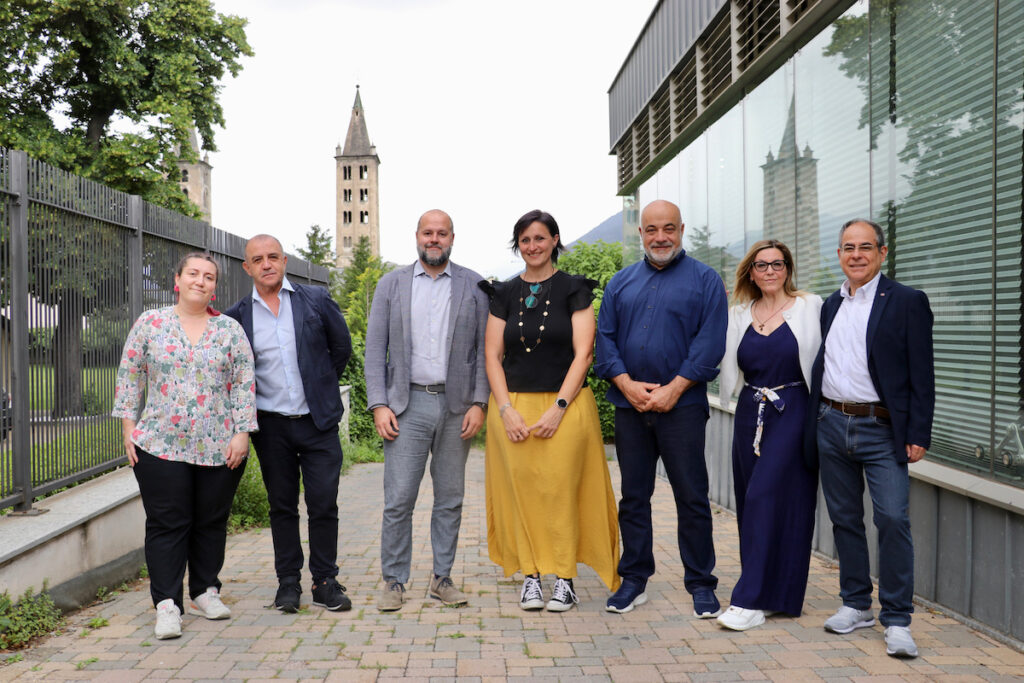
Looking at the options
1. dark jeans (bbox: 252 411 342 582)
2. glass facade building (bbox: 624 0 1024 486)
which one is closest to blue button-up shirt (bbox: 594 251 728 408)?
glass facade building (bbox: 624 0 1024 486)

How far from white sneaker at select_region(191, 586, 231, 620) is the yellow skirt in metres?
1.56

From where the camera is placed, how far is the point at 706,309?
4438 mm

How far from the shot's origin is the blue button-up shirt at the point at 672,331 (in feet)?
14.4

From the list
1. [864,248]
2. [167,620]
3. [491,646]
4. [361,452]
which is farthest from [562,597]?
[361,452]

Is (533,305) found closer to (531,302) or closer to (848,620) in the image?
(531,302)

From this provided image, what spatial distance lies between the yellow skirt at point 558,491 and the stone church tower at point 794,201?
2.78m

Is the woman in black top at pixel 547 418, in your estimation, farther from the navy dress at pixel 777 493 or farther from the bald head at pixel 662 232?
the navy dress at pixel 777 493

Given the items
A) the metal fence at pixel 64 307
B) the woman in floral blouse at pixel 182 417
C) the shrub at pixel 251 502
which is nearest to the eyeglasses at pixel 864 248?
the woman in floral blouse at pixel 182 417

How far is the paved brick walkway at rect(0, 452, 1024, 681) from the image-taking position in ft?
11.8

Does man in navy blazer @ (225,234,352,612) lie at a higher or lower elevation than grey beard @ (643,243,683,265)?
lower

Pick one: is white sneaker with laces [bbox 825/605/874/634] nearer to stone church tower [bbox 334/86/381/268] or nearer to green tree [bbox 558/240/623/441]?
green tree [bbox 558/240/623/441]

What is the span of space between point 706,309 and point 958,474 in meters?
1.56

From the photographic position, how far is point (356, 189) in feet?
355

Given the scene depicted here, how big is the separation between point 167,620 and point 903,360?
368 cm
